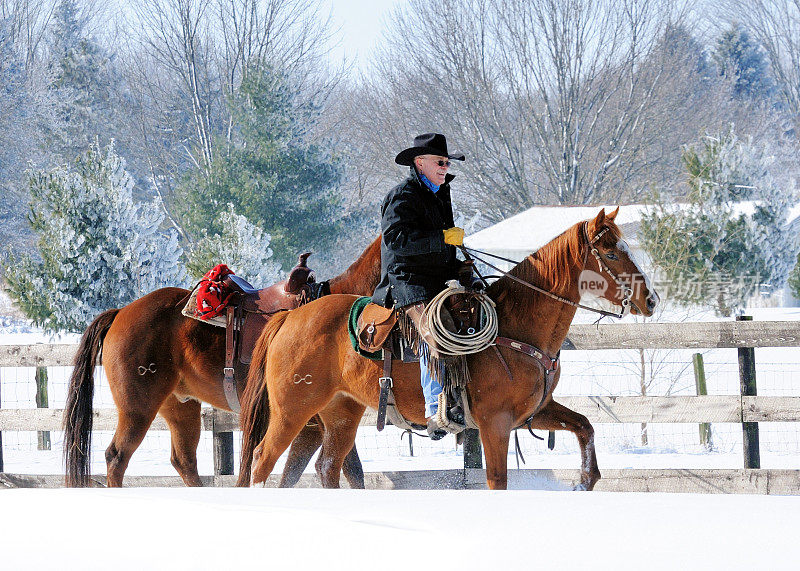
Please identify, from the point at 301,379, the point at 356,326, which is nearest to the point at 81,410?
the point at 301,379

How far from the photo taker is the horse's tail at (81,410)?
6391mm

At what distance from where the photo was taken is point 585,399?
6.29 m

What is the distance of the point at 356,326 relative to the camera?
512 cm

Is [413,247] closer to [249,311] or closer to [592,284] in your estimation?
[592,284]

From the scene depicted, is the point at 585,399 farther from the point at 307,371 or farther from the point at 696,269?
the point at 696,269

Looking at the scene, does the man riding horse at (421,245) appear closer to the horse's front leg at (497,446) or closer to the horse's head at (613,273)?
the horse's front leg at (497,446)

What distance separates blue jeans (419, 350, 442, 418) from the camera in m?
4.80

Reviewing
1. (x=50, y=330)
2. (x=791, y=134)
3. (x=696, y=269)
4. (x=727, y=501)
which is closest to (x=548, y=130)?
(x=696, y=269)

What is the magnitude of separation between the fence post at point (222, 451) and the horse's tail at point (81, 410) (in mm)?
912

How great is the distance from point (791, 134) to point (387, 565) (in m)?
60.2

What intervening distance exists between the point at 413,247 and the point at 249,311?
195 cm

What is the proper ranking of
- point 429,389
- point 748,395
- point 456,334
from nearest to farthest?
point 456,334
point 429,389
point 748,395

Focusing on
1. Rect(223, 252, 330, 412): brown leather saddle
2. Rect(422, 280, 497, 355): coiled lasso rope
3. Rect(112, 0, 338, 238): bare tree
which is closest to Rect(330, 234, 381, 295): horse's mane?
Rect(223, 252, 330, 412): brown leather saddle

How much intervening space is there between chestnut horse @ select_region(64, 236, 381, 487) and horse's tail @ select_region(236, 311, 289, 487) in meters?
0.59
